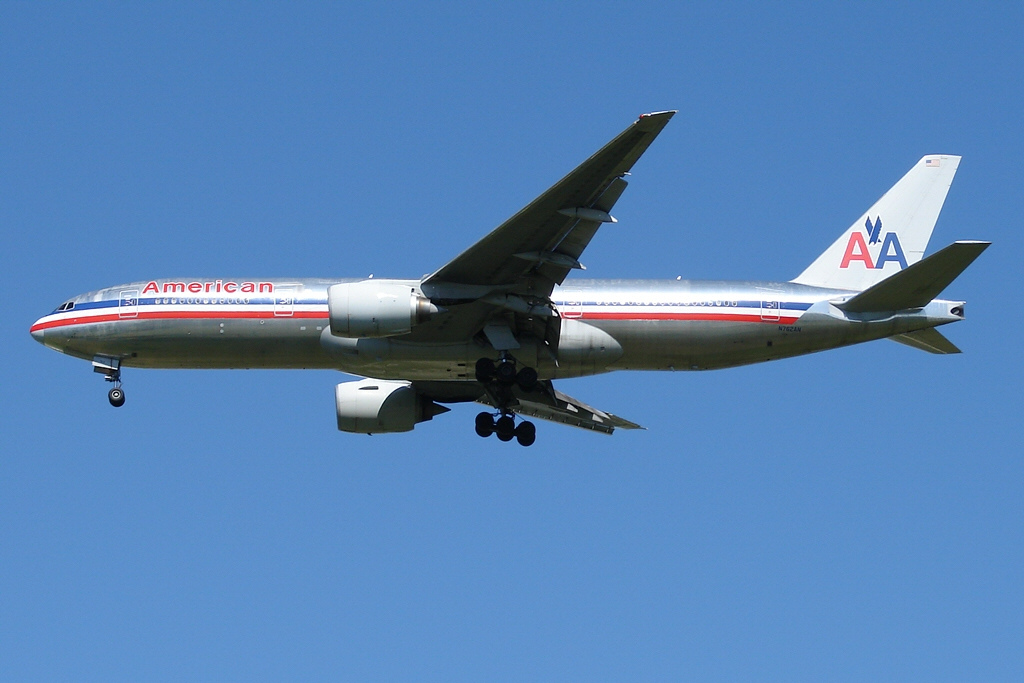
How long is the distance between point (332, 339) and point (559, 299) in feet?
21.7

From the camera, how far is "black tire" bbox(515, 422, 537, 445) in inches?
1748

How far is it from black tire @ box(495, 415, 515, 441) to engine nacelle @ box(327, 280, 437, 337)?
5.61m

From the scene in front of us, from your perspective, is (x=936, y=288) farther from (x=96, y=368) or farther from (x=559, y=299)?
(x=96, y=368)

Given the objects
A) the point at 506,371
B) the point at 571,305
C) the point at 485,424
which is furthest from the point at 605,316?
the point at 485,424

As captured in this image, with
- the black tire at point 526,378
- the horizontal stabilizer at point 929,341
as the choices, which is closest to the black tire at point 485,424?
the black tire at point 526,378

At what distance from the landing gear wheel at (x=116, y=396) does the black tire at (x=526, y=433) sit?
11.9 meters

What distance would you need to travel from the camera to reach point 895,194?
46.8 meters

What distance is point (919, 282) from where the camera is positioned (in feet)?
134

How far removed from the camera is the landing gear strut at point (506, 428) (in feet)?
146

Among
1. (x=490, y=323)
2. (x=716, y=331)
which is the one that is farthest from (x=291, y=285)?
(x=716, y=331)

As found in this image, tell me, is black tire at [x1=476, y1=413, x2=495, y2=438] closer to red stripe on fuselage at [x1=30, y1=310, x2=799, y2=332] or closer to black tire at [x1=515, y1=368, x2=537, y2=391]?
black tire at [x1=515, y1=368, x2=537, y2=391]

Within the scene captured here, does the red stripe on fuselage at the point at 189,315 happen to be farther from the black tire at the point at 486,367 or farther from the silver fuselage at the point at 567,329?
the black tire at the point at 486,367

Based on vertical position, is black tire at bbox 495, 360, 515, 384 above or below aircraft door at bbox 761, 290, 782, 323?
below

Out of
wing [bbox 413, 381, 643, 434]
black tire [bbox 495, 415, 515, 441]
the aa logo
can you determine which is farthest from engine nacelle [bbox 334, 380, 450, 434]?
the aa logo
